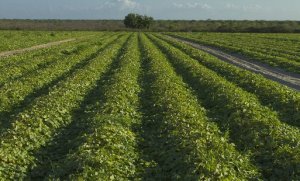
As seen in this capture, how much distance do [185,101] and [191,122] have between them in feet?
14.5

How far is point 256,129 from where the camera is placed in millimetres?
15461

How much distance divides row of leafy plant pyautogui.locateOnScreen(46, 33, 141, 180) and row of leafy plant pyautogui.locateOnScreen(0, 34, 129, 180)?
40.0 inches

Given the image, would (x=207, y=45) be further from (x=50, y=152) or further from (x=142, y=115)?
(x=50, y=152)

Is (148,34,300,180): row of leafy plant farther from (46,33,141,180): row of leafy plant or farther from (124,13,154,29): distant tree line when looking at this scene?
(124,13,154,29): distant tree line

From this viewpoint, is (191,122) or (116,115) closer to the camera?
(191,122)

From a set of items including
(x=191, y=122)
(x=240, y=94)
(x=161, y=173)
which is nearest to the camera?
(x=161, y=173)

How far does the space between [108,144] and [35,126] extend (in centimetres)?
340

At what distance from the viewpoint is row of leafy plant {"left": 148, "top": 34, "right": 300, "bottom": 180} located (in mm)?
A: 12484

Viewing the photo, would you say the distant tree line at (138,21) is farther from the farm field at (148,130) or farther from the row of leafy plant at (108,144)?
the row of leafy plant at (108,144)

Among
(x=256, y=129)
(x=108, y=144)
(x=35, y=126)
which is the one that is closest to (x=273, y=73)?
(x=256, y=129)

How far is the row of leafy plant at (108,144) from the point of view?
11.4 meters

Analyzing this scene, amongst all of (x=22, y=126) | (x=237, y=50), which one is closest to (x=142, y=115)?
(x=22, y=126)

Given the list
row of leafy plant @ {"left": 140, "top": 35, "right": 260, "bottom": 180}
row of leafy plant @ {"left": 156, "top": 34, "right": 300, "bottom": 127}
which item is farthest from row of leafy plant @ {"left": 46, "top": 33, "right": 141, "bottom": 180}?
row of leafy plant @ {"left": 156, "top": 34, "right": 300, "bottom": 127}

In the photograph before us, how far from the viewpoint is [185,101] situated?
2009 centimetres
